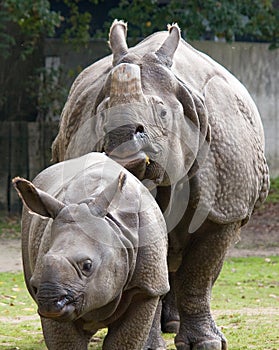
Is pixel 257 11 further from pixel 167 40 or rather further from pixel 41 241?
pixel 41 241

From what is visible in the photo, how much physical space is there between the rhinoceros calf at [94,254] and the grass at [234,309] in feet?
6.02

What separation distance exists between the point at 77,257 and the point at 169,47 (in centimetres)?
207

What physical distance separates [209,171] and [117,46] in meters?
0.97

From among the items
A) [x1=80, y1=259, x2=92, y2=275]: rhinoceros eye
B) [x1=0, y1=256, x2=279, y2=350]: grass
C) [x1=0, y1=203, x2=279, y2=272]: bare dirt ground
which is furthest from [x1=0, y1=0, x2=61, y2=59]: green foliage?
[x1=80, y1=259, x2=92, y2=275]: rhinoceros eye

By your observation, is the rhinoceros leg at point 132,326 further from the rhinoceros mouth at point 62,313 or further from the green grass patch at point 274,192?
the green grass patch at point 274,192

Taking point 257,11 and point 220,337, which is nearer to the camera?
point 220,337

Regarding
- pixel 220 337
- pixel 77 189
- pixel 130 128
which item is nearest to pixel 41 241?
pixel 77 189

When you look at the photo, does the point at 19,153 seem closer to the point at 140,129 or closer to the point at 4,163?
the point at 4,163

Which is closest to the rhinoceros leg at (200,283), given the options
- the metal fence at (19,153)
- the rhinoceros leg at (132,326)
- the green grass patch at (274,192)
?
the rhinoceros leg at (132,326)

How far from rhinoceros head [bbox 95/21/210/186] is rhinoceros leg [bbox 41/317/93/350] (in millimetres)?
957

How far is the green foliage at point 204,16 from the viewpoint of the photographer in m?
15.5

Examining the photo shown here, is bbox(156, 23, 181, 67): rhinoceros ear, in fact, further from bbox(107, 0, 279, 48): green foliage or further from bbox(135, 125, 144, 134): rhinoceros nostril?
bbox(107, 0, 279, 48): green foliage

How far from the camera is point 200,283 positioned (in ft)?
23.6

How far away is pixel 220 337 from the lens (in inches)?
287
